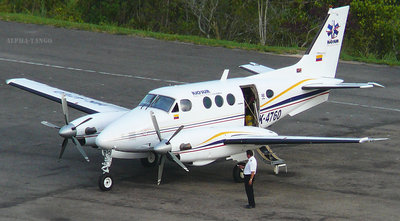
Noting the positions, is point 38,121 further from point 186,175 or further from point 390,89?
point 390,89

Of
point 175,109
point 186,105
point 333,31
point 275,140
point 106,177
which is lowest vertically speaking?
point 106,177

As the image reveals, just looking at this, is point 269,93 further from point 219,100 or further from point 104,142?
point 104,142

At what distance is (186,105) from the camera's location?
22.9m

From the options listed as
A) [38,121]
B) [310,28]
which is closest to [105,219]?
[38,121]

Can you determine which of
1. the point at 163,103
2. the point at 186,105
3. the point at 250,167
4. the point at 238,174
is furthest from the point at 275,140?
the point at 163,103

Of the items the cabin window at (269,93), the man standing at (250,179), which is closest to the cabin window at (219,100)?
the cabin window at (269,93)

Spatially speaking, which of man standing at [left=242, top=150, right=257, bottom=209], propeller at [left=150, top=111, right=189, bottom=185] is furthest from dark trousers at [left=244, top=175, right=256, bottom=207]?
propeller at [left=150, top=111, right=189, bottom=185]

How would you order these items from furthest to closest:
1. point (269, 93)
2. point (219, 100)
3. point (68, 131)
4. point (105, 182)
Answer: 1. point (269, 93)
2. point (219, 100)
3. point (68, 131)
4. point (105, 182)

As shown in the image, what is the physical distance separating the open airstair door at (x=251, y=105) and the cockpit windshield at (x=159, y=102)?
130 inches

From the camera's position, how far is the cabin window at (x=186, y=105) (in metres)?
22.8

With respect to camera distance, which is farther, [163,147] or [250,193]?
[163,147]

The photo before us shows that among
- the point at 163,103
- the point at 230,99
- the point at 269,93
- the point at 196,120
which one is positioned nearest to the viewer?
the point at 163,103

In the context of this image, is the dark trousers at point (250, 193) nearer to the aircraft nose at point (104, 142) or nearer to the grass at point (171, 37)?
the aircraft nose at point (104, 142)

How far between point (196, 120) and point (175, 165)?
7.78 feet
